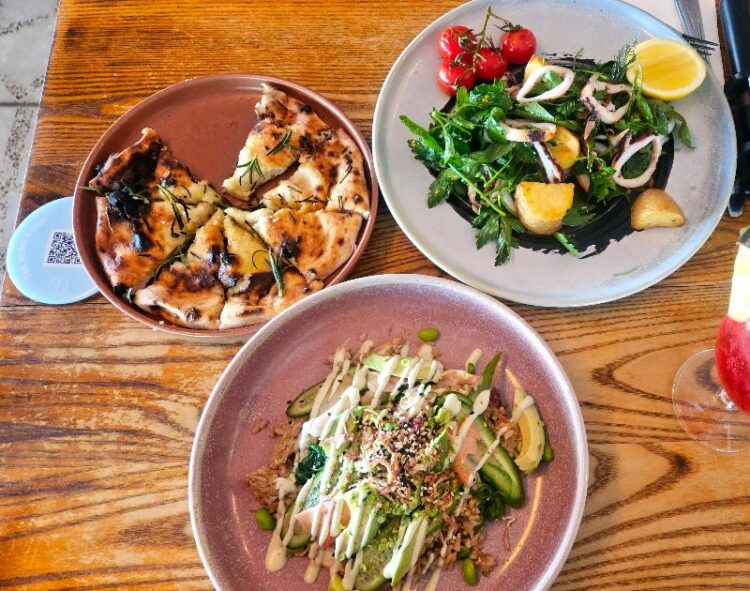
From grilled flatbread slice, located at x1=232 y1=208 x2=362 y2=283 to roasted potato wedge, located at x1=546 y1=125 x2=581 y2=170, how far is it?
2.16 feet

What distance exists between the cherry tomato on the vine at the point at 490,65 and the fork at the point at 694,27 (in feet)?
2.20

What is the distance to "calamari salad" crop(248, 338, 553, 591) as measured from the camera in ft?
5.20

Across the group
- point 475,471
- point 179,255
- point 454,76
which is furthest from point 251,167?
point 475,471

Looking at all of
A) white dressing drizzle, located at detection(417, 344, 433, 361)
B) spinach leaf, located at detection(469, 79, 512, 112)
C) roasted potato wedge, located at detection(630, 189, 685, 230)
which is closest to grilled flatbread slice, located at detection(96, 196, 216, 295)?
white dressing drizzle, located at detection(417, 344, 433, 361)

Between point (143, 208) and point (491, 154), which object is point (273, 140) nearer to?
point (143, 208)

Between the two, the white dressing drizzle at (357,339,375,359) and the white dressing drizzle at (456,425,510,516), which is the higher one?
→ the white dressing drizzle at (357,339,375,359)

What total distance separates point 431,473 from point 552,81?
4.29 ft

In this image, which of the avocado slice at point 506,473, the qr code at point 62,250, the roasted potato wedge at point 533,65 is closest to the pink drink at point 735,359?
the avocado slice at point 506,473

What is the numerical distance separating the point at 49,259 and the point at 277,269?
82 cm

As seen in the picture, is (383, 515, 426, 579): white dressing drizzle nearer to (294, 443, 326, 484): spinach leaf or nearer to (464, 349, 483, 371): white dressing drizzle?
(294, 443, 326, 484): spinach leaf

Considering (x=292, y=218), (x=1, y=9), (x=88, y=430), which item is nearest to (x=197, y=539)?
(x=88, y=430)

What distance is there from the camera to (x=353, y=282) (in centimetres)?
181

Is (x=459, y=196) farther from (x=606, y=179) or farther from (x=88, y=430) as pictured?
(x=88, y=430)

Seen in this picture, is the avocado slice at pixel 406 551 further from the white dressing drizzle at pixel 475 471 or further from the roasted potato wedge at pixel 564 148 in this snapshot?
the roasted potato wedge at pixel 564 148
